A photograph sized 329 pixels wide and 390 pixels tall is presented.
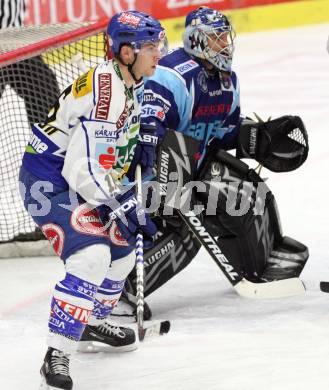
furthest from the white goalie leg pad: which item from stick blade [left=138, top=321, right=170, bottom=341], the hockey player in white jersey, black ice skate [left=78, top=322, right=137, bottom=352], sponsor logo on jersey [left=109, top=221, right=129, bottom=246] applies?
black ice skate [left=78, top=322, right=137, bottom=352]

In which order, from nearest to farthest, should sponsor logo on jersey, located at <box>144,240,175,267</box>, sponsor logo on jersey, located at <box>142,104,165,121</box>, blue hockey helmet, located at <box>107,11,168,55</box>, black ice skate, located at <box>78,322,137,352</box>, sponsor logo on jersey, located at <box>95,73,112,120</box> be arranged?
sponsor logo on jersey, located at <box>95,73,112,120</box>, blue hockey helmet, located at <box>107,11,168,55</box>, black ice skate, located at <box>78,322,137,352</box>, sponsor logo on jersey, located at <box>142,104,165,121</box>, sponsor logo on jersey, located at <box>144,240,175,267</box>

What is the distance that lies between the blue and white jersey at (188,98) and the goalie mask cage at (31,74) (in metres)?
0.78

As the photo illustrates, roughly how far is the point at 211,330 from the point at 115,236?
66cm

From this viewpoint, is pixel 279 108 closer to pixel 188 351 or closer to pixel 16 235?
pixel 16 235

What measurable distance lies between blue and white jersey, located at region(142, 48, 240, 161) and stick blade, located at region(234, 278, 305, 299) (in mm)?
520

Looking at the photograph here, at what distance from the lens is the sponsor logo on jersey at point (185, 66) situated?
14.2 feet

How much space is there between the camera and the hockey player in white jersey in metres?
3.46

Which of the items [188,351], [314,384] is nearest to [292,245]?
[188,351]

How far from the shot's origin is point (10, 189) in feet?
18.3

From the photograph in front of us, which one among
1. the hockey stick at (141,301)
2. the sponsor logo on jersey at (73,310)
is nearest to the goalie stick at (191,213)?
the hockey stick at (141,301)

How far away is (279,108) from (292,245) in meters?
2.68

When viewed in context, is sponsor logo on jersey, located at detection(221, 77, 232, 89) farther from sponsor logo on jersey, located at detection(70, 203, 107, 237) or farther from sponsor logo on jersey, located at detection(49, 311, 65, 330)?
sponsor logo on jersey, located at detection(49, 311, 65, 330)

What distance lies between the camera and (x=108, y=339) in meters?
3.94

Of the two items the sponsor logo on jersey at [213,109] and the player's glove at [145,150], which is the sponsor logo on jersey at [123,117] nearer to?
the player's glove at [145,150]
